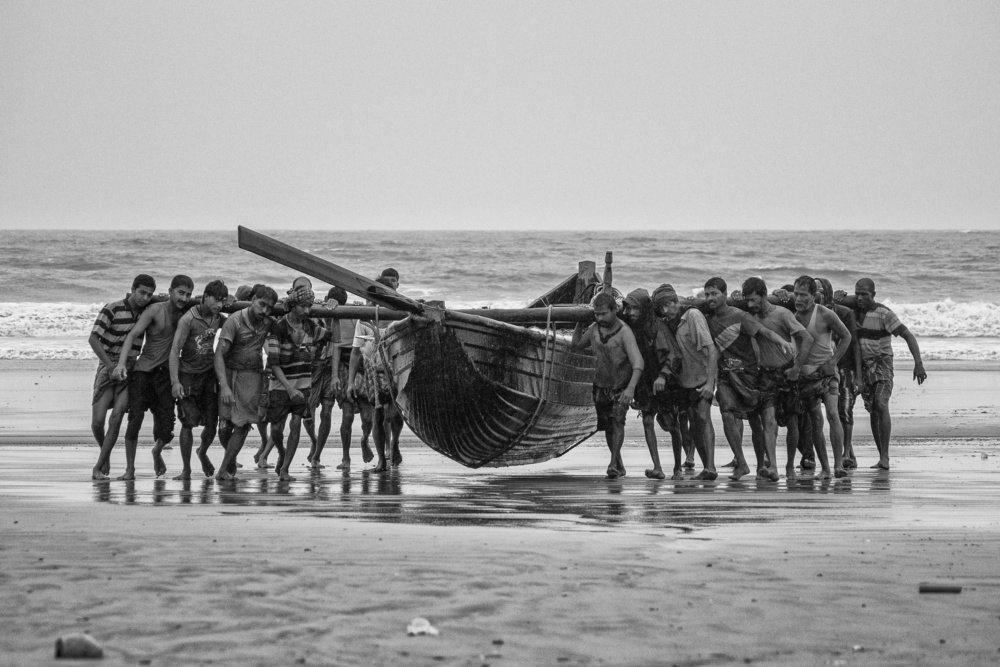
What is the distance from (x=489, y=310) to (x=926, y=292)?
3418 centimetres

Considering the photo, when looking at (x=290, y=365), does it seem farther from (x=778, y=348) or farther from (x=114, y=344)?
(x=778, y=348)

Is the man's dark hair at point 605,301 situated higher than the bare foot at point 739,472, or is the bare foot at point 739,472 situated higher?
the man's dark hair at point 605,301

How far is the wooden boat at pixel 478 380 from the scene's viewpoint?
11016 millimetres

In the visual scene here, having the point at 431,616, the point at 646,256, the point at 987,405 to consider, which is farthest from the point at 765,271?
the point at 431,616

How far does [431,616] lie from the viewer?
214 inches

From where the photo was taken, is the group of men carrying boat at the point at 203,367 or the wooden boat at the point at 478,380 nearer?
the group of men carrying boat at the point at 203,367

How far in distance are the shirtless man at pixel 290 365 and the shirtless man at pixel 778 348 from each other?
372cm

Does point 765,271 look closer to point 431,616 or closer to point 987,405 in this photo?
point 987,405

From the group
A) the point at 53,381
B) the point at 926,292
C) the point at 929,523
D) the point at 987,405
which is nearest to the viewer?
the point at 929,523

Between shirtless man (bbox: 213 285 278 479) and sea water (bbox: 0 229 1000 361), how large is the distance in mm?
16412

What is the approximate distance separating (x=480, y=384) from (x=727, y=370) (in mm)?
2087

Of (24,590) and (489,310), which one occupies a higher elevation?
(489,310)

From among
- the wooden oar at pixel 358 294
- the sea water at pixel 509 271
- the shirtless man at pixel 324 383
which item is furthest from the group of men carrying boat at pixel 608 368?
the sea water at pixel 509 271

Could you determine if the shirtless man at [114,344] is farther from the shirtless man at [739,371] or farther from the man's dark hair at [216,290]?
the shirtless man at [739,371]
